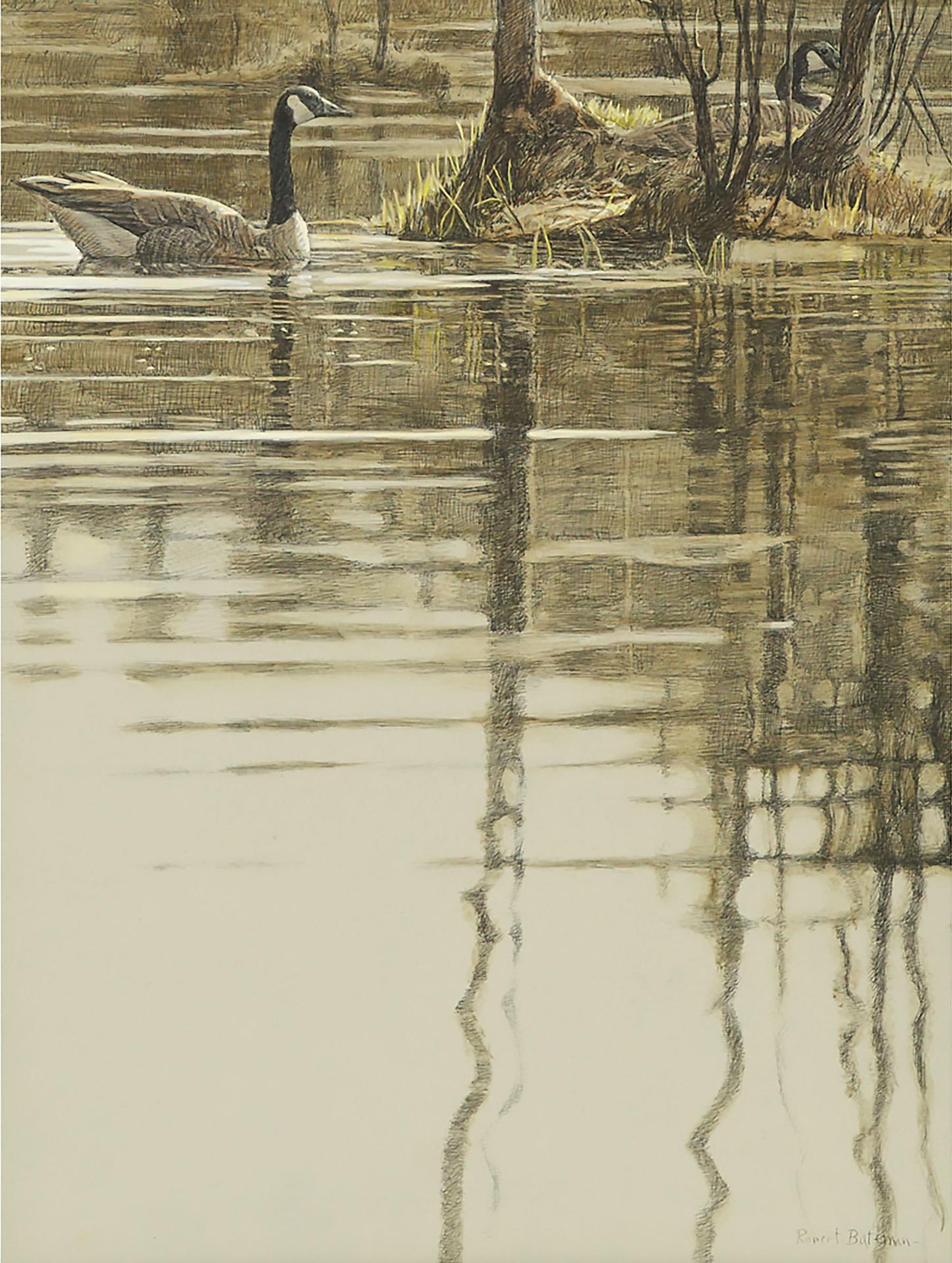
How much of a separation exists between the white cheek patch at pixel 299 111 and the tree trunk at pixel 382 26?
0.13 m

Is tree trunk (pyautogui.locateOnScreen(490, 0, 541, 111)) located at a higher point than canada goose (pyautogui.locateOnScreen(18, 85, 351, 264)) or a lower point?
higher

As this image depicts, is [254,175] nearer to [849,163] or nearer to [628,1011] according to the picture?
[849,163]

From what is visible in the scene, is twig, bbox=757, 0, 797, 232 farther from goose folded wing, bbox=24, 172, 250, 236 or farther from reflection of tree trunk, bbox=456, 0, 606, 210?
goose folded wing, bbox=24, 172, 250, 236

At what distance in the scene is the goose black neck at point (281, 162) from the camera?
255cm

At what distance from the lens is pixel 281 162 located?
2.55 metres

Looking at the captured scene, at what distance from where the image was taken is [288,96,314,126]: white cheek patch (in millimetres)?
2543

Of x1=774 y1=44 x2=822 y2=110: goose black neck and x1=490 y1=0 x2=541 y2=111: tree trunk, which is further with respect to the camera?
x1=774 y1=44 x2=822 y2=110: goose black neck

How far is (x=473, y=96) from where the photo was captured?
2.55 meters

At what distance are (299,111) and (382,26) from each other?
0.57 ft

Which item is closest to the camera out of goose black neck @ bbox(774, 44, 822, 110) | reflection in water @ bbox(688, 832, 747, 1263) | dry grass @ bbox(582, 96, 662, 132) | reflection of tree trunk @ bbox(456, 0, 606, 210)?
reflection in water @ bbox(688, 832, 747, 1263)
